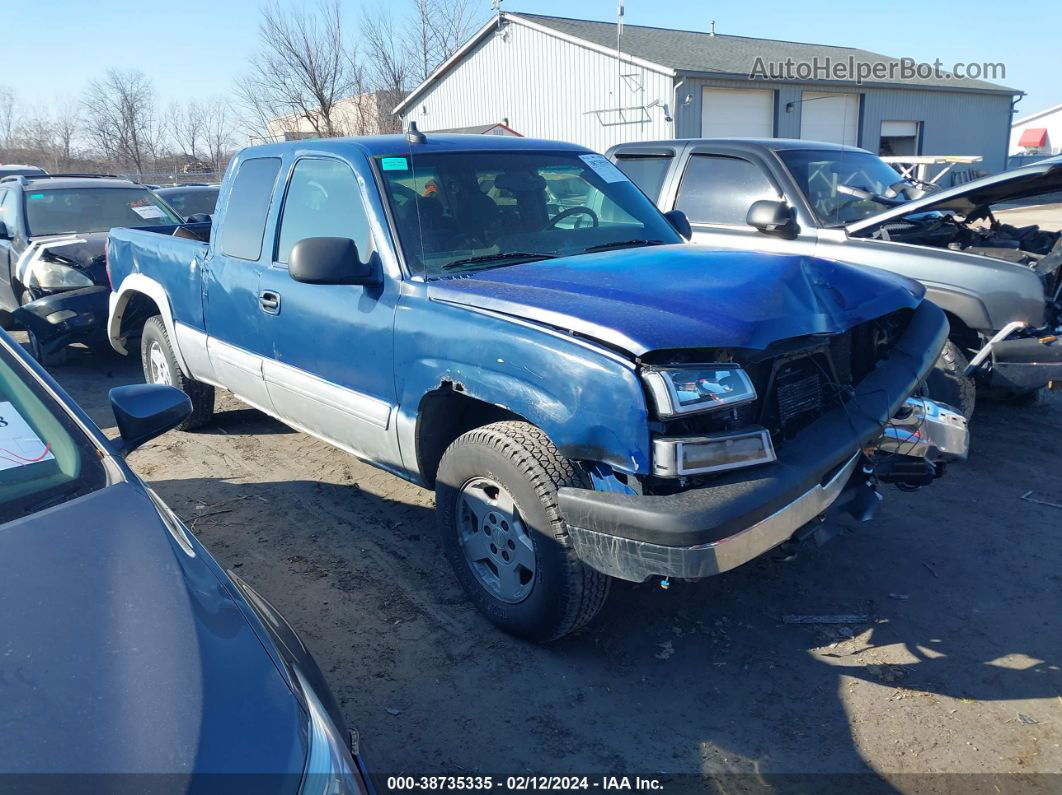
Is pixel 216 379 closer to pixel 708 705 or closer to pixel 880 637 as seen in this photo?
pixel 708 705

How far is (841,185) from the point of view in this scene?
20.6 feet

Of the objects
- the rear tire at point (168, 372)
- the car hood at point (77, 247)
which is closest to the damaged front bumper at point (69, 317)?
the car hood at point (77, 247)

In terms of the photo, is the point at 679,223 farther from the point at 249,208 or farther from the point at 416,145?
the point at 249,208

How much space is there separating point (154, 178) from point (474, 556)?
3060cm

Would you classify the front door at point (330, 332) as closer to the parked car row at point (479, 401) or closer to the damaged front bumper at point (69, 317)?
the parked car row at point (479, 401)

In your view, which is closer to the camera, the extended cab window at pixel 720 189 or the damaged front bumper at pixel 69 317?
the extended cab window at pixel 720 189

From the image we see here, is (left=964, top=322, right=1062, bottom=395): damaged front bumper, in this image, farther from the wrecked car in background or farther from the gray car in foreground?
the wrecked car in background

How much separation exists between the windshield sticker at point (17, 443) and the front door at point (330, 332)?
1.56 m

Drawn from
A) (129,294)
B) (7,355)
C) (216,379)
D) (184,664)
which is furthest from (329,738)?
(129,294)

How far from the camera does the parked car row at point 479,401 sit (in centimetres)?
169

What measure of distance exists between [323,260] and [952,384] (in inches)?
149

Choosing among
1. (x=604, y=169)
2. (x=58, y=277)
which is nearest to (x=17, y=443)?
(x=604, y=169)

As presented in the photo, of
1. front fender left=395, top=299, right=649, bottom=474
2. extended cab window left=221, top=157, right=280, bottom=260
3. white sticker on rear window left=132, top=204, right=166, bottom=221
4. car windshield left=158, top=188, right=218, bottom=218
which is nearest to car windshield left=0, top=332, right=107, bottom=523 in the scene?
front fender left=395, top=299, right=649, bottom=474

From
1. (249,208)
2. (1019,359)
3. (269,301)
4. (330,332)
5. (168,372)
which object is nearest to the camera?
(330,332)
